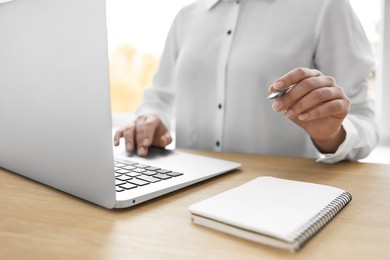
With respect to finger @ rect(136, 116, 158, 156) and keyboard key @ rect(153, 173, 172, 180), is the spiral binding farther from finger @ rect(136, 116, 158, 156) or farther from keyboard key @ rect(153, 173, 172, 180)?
finger @ rect(136, 116, 158, 156)

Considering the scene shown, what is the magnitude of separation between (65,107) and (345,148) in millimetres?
595

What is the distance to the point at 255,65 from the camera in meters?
1.07

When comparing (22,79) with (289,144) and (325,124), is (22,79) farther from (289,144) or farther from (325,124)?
(289,144)

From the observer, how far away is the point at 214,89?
116 centimetres

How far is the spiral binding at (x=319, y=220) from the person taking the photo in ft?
1.22

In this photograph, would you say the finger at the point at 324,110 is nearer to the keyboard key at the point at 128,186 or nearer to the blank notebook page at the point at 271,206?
the blank notebook page at the point at 271,206

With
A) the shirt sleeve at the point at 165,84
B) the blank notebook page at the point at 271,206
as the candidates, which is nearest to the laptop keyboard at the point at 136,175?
the blank notebook page at the point at 271,206

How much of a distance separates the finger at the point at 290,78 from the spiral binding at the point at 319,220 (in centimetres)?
20

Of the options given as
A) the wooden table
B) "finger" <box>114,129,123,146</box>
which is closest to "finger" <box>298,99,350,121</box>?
the wooden table

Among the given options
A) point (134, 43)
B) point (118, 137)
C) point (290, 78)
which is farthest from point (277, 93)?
point (134, 43)

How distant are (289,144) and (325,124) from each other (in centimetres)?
41

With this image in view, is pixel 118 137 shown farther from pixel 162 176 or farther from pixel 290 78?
pixel 290 78

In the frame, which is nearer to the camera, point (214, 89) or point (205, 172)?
point (205, 172)

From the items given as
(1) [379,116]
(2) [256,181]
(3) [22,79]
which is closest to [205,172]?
(2) [256,181]
